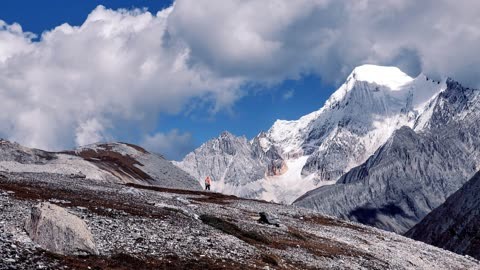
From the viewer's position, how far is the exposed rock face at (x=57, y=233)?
34406mm

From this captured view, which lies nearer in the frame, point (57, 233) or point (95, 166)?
point (57, 233)

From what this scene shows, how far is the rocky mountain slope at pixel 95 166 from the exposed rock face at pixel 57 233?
62.0 m

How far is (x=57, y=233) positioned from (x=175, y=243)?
9057mm

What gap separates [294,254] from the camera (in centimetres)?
5038

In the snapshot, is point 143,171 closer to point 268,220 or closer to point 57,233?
point 268,220

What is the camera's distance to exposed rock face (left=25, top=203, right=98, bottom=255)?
3441 centimetres

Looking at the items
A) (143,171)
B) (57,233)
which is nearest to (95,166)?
(143,171)

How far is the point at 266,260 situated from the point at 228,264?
5.22 metres

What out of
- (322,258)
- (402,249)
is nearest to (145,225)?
(322,258)

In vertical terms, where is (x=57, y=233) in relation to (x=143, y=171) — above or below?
below

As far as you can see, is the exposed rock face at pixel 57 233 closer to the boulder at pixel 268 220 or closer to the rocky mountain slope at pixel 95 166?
the boulder at pixel 268 220

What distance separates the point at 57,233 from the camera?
1367 inches

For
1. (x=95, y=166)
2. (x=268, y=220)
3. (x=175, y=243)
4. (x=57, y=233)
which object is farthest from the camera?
(x=95, y=166)

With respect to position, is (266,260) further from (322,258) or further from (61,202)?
(61,202)
